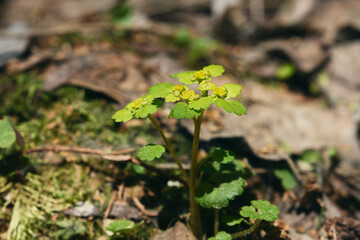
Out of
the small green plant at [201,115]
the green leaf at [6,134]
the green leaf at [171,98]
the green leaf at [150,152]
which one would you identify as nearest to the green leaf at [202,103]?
the small green plant at [201,115]

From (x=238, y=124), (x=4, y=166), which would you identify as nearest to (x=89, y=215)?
(x=4, y=166)

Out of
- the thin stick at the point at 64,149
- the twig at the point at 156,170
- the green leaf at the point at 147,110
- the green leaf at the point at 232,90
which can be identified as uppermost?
the green leaf at the point at 232,90

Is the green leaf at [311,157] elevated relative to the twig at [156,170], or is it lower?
lower

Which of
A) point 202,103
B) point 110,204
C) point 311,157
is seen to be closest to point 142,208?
point 110,204

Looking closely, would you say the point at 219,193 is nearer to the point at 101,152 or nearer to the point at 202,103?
the point at 202,103

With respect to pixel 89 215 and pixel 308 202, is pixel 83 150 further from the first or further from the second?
pixel 308 202

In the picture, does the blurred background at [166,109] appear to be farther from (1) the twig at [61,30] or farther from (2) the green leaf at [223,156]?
(2) the green leaf at [223,156]
